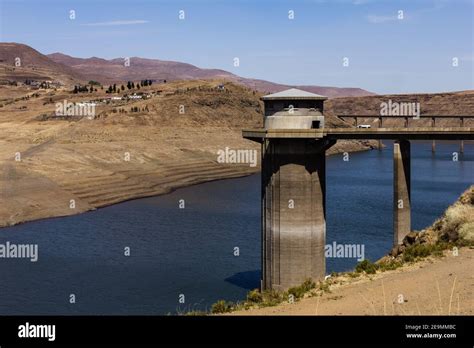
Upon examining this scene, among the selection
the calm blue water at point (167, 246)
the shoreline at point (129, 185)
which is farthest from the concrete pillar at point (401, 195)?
the shoreline at point (129, 185)

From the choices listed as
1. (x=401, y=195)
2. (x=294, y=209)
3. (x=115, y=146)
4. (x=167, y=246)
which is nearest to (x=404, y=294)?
(x=294, y=209)

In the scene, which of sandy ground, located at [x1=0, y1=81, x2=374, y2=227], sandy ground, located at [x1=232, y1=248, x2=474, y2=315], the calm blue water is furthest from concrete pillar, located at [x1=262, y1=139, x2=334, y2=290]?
sandy ground, located at [x1=0, y1=81, x2=374, y2=227]

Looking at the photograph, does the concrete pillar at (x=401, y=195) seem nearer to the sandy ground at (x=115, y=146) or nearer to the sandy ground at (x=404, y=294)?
the sandy ground at (x=404, y=294)

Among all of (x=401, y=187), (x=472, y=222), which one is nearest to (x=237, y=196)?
(x=401, y=187)

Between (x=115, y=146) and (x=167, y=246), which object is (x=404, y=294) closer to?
(x=167, y=246)
